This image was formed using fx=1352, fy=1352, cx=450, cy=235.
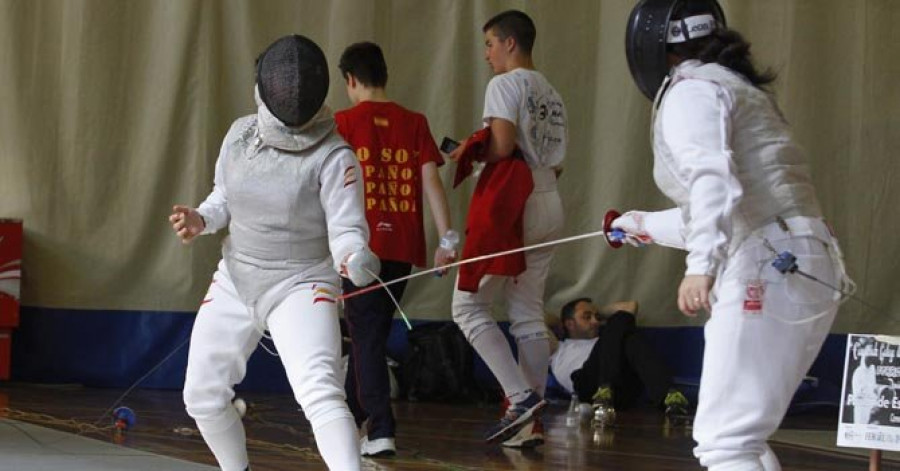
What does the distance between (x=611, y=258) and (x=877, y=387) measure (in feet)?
10.1

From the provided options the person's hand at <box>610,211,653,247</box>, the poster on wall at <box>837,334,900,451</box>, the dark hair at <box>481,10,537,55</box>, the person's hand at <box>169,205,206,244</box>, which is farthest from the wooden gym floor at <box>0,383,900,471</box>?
the person's hand at <box>610,211,653,247</box>

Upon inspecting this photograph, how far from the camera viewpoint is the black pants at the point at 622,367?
6.21m

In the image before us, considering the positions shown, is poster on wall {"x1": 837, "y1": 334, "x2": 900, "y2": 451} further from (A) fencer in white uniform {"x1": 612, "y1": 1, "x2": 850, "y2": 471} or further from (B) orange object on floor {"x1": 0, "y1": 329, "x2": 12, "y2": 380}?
(B) orange object on floor {"x1": 0, "y1": 329, "x2": 12, "y2": 380}

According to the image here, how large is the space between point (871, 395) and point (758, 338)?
53.0 inches

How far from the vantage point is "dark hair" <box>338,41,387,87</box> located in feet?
14.7

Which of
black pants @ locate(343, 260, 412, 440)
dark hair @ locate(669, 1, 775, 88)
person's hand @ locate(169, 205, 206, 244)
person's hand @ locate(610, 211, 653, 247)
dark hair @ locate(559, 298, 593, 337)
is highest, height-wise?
dark hair @ locate(669, 1, 775, 88)

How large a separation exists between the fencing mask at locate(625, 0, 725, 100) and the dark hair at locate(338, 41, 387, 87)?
1894 millimetres

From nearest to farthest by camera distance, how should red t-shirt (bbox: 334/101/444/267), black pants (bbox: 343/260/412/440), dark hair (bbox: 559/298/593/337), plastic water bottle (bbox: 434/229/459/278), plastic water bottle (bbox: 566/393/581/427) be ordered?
→ 1. plastic water bottle (bbox: 434/229/459/278)
2. black pants (bbox: 343/260/412/440)
3. red t-shirt (bbox: 334/101/444/267)
4. plastic water bottle (bbox: 566/393/581/427)
5. dark hair (bbox: 559/298/593/337)

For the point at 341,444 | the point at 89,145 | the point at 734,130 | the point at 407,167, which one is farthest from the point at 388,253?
the point at 89,145

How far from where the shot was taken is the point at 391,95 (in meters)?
6.58

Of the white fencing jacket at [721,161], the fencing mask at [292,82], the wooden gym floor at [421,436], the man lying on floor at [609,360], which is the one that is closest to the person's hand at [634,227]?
the white fencing jacket at [721,161]

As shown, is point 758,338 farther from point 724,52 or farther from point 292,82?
point 292,82

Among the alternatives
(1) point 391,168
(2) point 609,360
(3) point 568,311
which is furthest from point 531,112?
(3) point 568,311

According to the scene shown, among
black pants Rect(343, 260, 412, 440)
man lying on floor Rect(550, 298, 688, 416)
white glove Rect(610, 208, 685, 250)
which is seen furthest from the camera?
man lying on floor Rect(550, 298, 688, 416)
